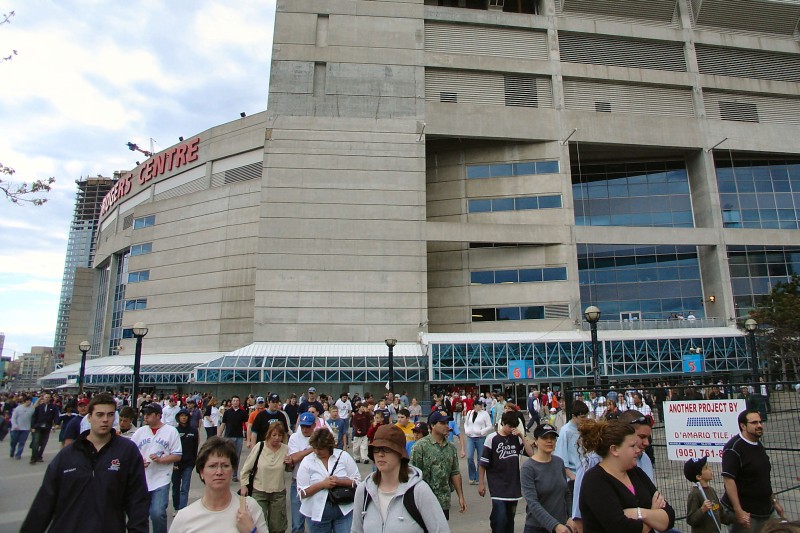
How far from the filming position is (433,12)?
4234cm

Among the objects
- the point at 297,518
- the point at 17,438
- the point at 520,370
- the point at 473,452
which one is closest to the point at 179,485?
the point at 297,518

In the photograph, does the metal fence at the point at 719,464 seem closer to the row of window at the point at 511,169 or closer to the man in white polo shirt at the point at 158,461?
the man in white polo shirt at the point at 158,461

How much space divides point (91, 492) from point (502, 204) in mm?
39368

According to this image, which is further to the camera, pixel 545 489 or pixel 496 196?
pixel 496 196

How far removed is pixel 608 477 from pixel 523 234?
121 feet

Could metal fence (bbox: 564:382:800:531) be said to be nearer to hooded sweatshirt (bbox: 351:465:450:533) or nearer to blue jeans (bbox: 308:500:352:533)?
blue jeans (bbox: 308:500:352:533)

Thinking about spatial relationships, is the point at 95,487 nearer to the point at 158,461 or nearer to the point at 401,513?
the point at 401,513

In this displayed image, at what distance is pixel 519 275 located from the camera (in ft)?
131

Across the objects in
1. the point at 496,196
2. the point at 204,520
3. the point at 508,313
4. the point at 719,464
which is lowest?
the point at 719,464

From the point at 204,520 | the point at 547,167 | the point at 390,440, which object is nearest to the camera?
the point at 204,520

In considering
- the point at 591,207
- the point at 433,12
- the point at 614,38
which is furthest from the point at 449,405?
the point at 614,38

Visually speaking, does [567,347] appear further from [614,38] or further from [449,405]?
[614,38]

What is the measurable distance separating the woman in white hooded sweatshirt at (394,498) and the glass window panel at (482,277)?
36.9 meters

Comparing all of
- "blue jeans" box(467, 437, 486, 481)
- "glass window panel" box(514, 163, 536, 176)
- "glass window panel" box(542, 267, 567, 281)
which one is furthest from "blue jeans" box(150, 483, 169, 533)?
"glass window panel" box(514, 163, 536, 176)
